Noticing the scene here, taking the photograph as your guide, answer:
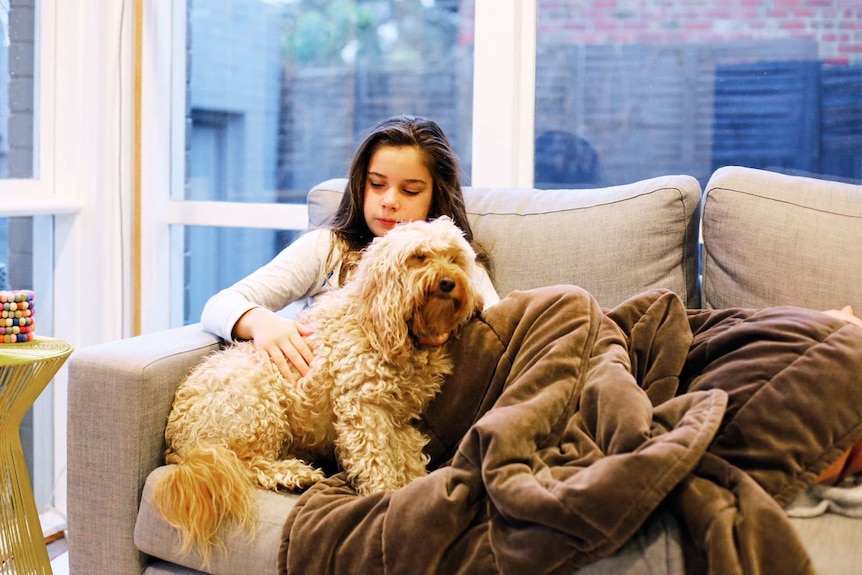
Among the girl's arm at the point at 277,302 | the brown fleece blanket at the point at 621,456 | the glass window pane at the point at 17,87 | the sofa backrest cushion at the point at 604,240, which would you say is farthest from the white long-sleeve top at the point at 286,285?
the glass window pane at the point at 17,87

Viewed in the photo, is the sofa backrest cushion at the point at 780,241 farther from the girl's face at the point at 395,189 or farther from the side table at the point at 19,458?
the side table at the point at 19,458

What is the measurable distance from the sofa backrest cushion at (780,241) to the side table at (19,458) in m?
1.48

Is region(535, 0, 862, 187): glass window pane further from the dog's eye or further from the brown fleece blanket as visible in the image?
the dog's eye

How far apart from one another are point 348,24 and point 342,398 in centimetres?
164

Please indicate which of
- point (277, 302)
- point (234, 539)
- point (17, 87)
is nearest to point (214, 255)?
point (17, 87)

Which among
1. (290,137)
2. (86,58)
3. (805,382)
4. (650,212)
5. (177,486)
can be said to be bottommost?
(177,486)

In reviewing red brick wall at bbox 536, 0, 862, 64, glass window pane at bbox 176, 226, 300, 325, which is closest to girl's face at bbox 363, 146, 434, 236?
red brick wall at bbox 536, 0, 862, 64

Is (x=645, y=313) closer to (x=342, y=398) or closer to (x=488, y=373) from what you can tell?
(x=488, y=373)

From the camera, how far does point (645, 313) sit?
1.69m

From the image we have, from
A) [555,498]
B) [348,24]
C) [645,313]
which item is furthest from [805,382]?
[348,24]

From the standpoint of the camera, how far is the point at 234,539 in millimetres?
1567

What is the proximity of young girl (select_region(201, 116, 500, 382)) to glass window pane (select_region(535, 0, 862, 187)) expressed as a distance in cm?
66

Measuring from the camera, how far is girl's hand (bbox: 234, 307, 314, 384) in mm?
1725

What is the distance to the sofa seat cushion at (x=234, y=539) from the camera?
1541 millimetres
